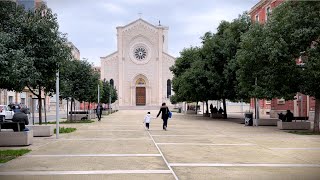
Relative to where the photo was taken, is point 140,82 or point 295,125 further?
point 140,82

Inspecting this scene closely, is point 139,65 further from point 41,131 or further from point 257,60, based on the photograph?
point 41,131

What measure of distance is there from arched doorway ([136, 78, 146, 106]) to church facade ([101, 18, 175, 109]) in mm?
187

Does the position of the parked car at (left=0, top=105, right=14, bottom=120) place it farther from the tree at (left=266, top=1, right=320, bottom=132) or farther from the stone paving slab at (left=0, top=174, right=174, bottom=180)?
the stone paving slab at (left=0, top=174, right=174, bottom=180)

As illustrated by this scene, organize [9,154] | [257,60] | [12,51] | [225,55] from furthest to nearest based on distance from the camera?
[225,55], [257,60], [9,154], [12,51]

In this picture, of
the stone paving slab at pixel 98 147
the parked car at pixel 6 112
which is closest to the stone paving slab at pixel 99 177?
the stone paving slab at pixel 98 147

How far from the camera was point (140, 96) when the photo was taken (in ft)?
281

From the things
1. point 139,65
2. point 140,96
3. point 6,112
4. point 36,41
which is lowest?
point 6,112

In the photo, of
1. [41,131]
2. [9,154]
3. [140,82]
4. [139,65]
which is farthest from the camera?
[140,82]

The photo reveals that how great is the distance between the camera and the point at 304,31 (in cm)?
2112

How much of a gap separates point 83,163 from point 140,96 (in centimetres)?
7402

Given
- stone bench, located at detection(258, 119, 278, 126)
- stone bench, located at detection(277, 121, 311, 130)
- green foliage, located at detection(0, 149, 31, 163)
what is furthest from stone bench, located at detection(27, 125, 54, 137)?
stone bench, located at detection(258, 119, 278, 126)

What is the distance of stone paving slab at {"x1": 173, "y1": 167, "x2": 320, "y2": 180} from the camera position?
9617mm

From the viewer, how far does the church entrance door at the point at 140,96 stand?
85.2 metres

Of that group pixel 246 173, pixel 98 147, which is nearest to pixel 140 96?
pixel 98 147
